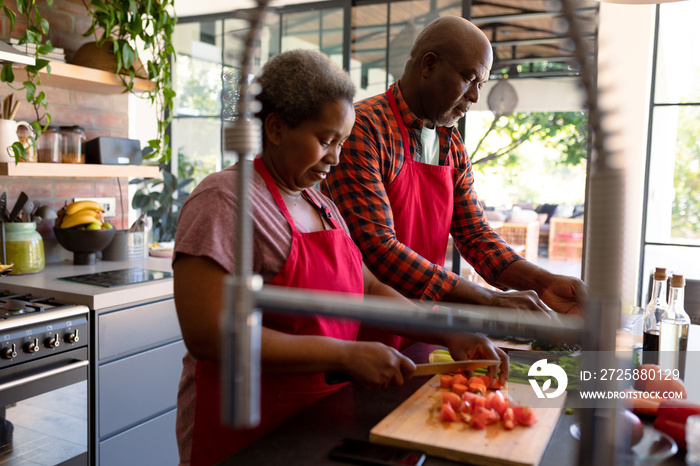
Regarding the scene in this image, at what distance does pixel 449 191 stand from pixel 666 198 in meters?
2.79

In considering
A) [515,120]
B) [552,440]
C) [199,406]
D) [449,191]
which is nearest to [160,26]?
[449,191]

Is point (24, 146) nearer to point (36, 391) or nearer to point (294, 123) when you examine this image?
point (36, 391)

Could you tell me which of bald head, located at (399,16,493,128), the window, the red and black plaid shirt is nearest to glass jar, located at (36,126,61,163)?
the red and black plaid shirt

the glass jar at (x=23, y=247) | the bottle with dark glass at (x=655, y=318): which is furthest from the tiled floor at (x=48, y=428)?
the bottle with dark glass at (x=655, y=318)

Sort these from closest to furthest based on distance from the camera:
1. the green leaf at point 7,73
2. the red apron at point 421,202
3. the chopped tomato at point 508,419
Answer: the chopped tomato at point 508,419 < the red apron at point 421,202 < the green leaf at point 7,73

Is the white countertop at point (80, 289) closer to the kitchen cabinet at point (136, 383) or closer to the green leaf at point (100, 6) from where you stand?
the kitchen cabinet at point (136, 383)

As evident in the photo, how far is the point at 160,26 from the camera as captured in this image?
2793mm

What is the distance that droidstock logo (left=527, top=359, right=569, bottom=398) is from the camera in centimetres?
119

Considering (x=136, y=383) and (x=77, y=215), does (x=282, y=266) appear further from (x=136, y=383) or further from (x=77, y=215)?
(x=77, y=215)

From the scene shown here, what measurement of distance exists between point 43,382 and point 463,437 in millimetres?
1529

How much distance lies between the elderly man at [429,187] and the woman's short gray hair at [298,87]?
0.46 m

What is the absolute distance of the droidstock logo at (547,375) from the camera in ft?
3.91

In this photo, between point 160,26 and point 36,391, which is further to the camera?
point 160,26

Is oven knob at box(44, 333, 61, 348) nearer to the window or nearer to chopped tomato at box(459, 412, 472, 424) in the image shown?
chopped tomato at box(459, 412, 472, 424)
